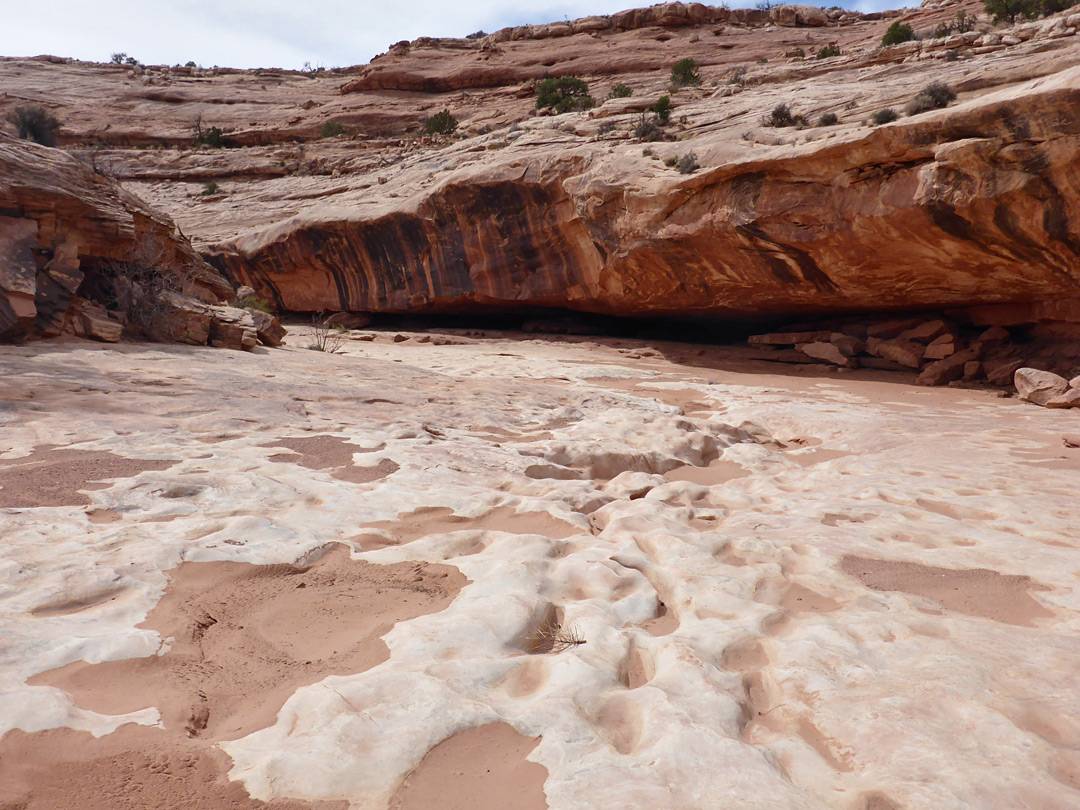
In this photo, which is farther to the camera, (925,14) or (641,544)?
(925,14)

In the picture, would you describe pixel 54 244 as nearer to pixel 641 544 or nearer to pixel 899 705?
pixel 641 544

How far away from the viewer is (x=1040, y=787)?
5.18 ft

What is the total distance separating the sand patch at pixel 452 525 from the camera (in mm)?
3240

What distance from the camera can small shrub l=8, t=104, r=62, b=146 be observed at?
25266mm

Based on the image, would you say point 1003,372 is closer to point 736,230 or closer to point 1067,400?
point 1067,400

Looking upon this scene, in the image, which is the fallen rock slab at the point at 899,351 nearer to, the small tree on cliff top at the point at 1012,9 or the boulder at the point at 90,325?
the small tree on cliff top at the point at 1012,9

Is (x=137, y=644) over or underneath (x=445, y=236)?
underneath

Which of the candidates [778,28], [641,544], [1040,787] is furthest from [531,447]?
[778,28]

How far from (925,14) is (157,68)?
41395 mm

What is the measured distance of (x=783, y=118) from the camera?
1149 cm

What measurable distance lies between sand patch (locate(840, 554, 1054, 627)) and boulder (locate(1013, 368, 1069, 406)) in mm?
6547

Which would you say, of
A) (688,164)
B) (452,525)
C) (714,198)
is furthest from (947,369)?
(452,525)

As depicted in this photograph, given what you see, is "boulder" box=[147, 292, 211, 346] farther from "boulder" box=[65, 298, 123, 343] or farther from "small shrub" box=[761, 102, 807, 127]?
"small shrub" box=[761, 102, 807, 127]

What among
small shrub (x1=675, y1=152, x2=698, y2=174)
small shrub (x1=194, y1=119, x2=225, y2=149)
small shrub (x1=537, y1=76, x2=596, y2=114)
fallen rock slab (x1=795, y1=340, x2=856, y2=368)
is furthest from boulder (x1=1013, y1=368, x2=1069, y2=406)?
small shrub (x1=194, y1=119, x2=225, y2=149)
